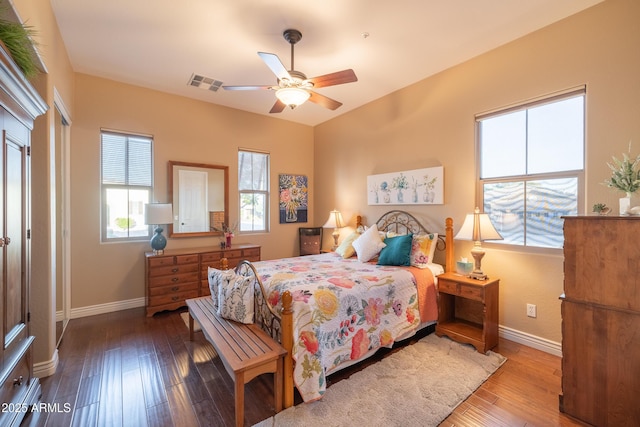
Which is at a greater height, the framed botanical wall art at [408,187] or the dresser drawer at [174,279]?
the framed botanical wall art at [408,187]

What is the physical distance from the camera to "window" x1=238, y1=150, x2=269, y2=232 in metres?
4.94

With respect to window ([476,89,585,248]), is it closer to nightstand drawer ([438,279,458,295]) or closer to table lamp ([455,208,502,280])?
table lamp ([455,208,502,280])

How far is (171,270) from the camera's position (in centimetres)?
379

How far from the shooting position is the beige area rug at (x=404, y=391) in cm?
184

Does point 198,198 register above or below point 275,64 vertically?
below

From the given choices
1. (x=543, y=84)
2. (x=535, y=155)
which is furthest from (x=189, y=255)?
(x=543, y=84)

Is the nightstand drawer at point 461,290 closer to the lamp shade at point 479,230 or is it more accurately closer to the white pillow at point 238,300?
the lamp shade at point 479,230

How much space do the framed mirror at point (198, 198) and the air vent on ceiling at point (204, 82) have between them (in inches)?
45.4

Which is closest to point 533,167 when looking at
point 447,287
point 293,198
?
point 447,287

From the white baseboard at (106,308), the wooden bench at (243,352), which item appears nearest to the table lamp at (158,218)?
the white baseboard at (106,308)

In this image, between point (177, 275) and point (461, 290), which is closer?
point (461, 290)

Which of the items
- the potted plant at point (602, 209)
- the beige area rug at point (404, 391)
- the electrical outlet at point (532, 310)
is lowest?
the beige area rug at point (404, 391)

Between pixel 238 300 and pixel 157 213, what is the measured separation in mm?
2236

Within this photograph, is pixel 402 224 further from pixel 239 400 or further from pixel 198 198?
pixel 198 198
